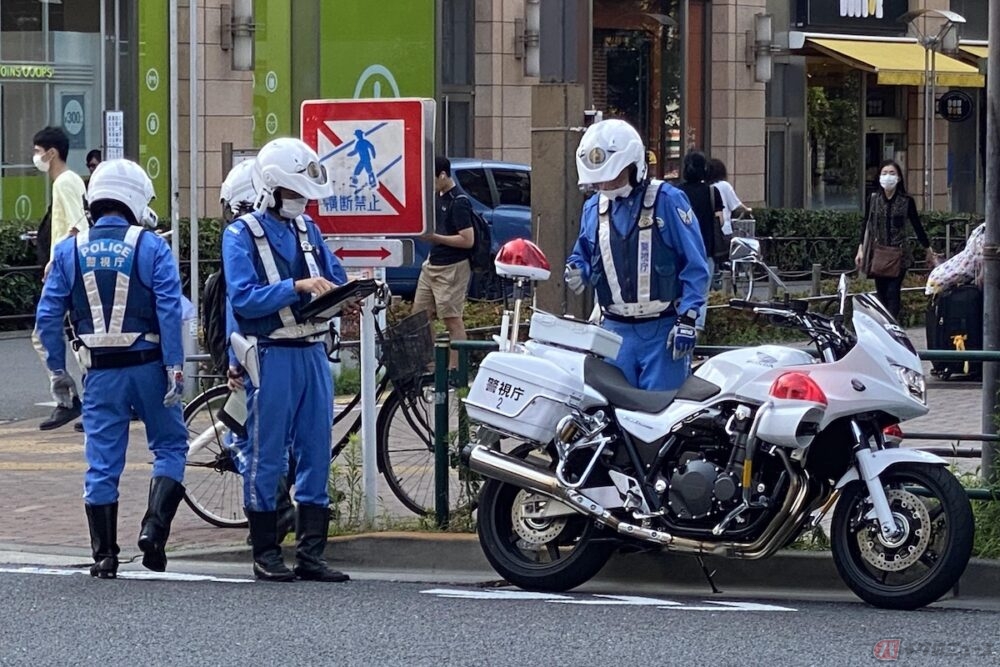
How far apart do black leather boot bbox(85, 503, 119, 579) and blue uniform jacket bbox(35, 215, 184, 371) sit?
0.69m

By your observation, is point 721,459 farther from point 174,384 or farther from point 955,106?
point 955,106

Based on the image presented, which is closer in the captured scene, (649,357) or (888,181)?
(649,357)

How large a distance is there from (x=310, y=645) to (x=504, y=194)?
15.2m

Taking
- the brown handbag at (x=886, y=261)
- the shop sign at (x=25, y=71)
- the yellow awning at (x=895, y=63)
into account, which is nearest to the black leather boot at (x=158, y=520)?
the brown handbag at (x=886, y=261)

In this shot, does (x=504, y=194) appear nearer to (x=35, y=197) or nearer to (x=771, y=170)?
(x=35, y=197)

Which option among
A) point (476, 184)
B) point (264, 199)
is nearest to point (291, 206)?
point (264, 199)

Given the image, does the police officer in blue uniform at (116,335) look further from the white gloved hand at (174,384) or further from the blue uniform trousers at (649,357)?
the blue uniform trousers at (649,357)

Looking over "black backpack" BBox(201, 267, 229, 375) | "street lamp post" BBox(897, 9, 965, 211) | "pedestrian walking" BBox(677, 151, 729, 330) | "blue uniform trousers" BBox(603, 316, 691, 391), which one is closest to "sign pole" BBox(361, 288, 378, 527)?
"black backpack" BBox(201, 267, 229, 375)

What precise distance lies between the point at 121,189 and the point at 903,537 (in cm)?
363

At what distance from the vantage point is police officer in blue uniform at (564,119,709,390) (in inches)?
329

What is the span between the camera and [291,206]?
26.2 feet

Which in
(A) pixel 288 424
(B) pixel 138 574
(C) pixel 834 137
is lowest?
(B) pixel 138 574

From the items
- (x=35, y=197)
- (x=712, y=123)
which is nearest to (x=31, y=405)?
(x=35, y=197)

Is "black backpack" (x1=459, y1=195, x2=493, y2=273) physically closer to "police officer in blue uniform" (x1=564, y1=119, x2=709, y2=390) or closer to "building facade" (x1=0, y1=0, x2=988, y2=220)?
"building facade" (x1=0, y1=0, x2=988, y2=220)
